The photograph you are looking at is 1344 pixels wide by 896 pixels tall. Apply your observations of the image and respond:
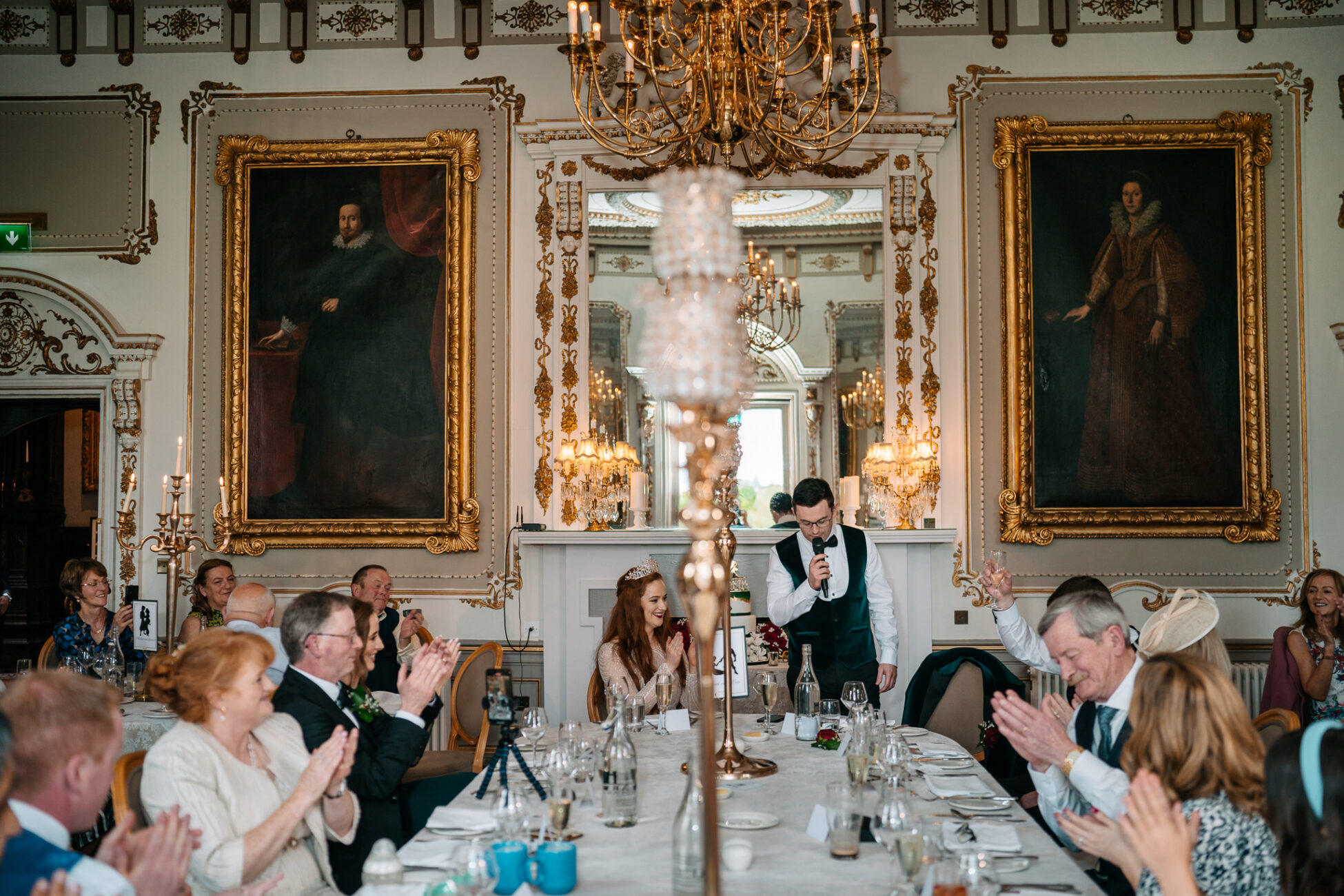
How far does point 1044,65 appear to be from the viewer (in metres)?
6.69

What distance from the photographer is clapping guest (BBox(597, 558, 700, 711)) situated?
4762mm

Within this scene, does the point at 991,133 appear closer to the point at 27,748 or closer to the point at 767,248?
the point at 767,248

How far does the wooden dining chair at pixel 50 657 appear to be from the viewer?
17.3 ft

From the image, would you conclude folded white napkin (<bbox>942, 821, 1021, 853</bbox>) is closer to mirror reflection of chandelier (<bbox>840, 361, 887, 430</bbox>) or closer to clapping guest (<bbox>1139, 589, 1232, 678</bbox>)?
clapping guest (<bbox>1139, 589, 1232, 678</bbox>)

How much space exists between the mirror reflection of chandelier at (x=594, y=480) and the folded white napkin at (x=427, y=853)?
3.96 m

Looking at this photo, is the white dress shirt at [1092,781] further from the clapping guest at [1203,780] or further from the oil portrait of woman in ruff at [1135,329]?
the oil portrait of woman in ruff at [1135,329]

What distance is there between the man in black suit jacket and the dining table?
0.76ft

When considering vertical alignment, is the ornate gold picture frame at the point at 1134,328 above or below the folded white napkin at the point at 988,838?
above

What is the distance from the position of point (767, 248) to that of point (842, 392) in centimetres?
104

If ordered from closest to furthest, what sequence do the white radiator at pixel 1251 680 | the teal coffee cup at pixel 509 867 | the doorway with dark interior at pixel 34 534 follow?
the teal coffee cup at pixel 509 867 < the white radiator at pixel 1251 680 < the doorway with dark interior at pixel 34 534

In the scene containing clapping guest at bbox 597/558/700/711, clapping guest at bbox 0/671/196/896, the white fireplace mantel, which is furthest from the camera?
the white fireplace mantel

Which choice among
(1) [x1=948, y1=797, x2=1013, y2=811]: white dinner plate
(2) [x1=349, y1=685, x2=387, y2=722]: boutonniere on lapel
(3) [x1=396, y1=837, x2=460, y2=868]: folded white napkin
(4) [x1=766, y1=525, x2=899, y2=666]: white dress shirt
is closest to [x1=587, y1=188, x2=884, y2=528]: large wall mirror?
(4) [x1=766, y1=525, x2=899, y2=666]: white dress shirt

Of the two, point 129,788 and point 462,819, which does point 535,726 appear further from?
point 129,788

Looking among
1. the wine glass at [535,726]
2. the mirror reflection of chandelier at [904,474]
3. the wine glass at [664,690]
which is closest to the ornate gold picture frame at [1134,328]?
the mirror reflection of chandelier at [904,474]
